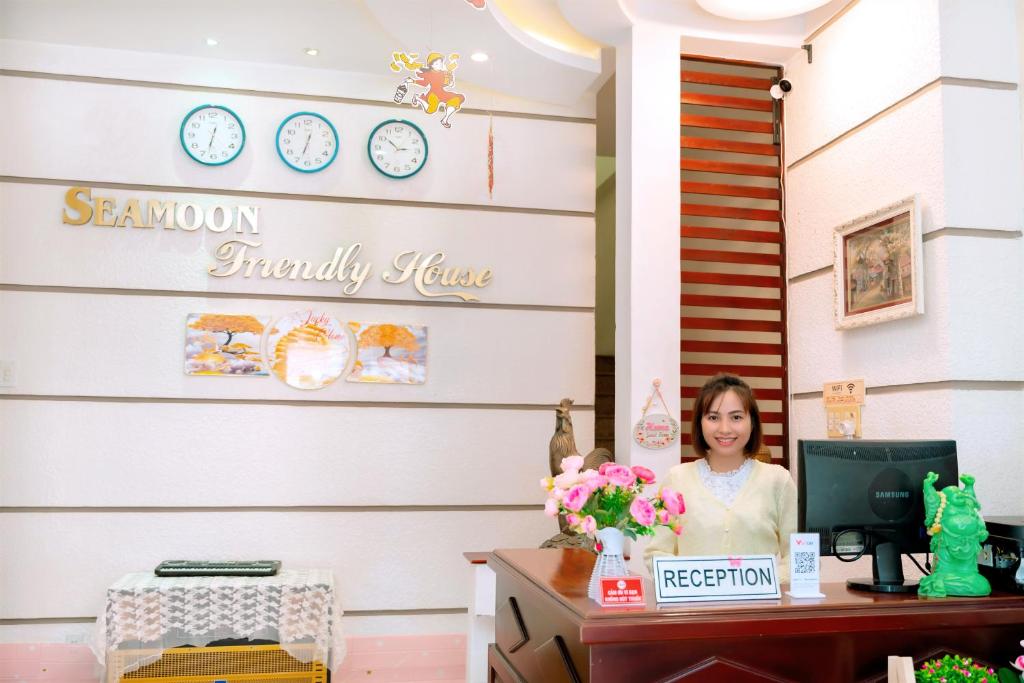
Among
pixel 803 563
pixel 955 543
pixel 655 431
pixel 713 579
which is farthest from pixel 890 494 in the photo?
pixel 655 431

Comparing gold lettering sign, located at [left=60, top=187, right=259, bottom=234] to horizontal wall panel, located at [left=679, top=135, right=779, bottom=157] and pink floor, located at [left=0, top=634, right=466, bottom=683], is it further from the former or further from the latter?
horizontal wall panel, located at [left=679, top=135, right=779, bottom=157]

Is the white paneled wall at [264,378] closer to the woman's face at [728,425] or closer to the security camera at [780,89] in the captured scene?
the security camera at [780,89]

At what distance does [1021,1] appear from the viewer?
3.49 meters

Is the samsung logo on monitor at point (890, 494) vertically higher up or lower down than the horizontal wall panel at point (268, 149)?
lower down

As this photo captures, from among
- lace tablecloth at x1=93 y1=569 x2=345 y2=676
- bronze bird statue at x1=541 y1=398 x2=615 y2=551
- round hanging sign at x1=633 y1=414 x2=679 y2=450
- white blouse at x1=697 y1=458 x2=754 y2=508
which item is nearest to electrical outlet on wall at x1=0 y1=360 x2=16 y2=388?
lace tablecloth at x1=93 y1=569 x2=345 y2=676

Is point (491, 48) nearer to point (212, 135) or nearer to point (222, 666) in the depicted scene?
point (212, 135)

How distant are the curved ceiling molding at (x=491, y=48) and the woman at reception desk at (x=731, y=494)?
2.41m

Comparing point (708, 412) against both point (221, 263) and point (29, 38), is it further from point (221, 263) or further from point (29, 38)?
point (29, 38)

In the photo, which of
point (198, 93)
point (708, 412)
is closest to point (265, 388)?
point (198, 93)

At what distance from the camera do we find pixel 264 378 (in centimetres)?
467

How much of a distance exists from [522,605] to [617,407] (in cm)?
190

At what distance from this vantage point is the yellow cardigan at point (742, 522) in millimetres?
2867

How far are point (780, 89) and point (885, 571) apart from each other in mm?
2940

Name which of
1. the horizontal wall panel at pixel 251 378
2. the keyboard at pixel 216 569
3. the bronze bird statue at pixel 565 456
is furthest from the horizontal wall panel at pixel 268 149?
the keyboard at pixel 216 569
